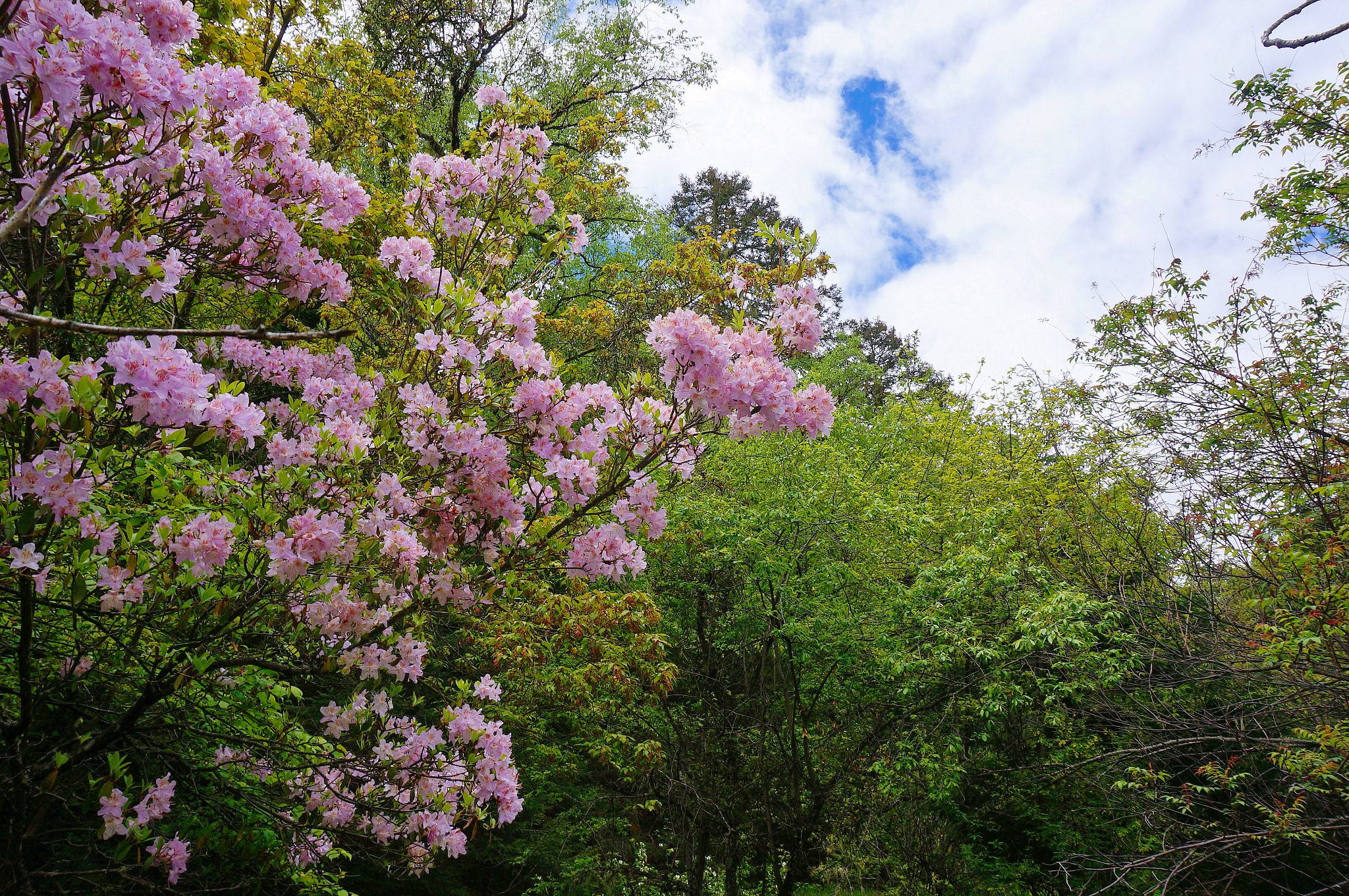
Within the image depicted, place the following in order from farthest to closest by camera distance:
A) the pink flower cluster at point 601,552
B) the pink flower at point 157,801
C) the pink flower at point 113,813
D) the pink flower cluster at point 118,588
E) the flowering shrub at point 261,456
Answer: the pink flower cluster at point 601,552 < the pink flower at point 157,801 < the pink flower at point 113,813 < the pink flower cluster at point 118,588 < the flowering shrub at point 261,456

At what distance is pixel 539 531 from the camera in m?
2.87

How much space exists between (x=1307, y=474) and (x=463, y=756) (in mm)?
5712

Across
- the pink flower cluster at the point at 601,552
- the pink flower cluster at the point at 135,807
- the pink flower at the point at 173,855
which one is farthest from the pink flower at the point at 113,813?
the pink flower cluster at the point at 601,552

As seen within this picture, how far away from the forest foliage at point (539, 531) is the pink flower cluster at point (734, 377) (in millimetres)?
18

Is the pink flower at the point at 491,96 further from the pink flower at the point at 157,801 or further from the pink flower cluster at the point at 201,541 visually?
the pink flower at the point at 157,801

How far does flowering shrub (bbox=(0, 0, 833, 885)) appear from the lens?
175 centimetres

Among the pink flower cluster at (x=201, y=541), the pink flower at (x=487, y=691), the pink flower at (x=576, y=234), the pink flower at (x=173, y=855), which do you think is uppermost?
the pink flower at (x=576, y=234)

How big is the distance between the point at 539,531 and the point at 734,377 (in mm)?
995

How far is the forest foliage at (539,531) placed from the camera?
6.73 feet

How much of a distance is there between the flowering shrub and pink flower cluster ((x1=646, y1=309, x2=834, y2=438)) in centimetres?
1

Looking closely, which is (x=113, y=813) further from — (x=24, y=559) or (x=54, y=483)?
(x=54, y=483)

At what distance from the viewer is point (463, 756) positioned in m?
3.41

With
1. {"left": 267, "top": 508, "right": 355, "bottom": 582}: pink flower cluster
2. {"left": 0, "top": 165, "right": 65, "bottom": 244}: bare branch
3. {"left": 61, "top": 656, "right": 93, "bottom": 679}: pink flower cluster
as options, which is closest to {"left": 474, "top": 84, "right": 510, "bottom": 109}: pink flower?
{"left": 267, "top": 508, "right": 355, "bottom": 582}: pink flower cluster

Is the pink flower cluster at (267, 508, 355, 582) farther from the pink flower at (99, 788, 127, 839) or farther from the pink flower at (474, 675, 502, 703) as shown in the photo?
the pink flower at (474, 675, 502, 703)
